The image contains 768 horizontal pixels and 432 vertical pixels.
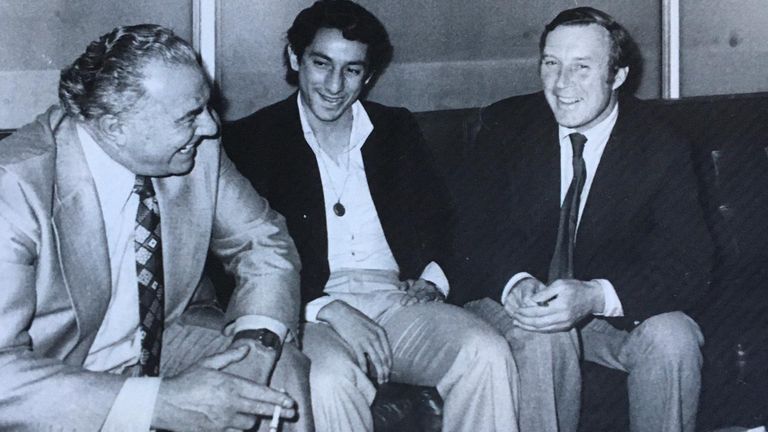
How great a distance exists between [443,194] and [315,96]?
0.51 m

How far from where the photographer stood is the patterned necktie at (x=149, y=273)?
1.87 metres

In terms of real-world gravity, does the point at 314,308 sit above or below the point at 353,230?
below

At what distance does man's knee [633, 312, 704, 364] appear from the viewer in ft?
7.03

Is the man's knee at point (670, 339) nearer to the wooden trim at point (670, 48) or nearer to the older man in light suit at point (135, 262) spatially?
the older man in light suit at point (135, 262)

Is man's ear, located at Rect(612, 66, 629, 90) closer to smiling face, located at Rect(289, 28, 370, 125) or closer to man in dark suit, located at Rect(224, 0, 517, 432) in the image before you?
man in dark suit, located at Rect(224, 0, 517, 432)

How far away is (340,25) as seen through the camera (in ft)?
8.23

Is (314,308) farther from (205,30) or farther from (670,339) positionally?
(205,30)

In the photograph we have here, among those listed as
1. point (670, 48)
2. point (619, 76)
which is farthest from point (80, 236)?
point (670, 48)

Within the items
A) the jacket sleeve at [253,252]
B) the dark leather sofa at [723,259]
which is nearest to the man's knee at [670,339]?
the dark leather sofa at [723,259]

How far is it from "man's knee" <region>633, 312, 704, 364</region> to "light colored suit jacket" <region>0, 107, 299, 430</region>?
92 centimetres

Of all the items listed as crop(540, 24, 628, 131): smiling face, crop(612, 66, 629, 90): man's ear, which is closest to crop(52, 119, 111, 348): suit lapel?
crop(540, 24, 628, 131): smiling face

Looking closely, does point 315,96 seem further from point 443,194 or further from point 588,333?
point 588,333

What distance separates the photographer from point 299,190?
244cm

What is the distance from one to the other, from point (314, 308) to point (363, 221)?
329 millimetres
